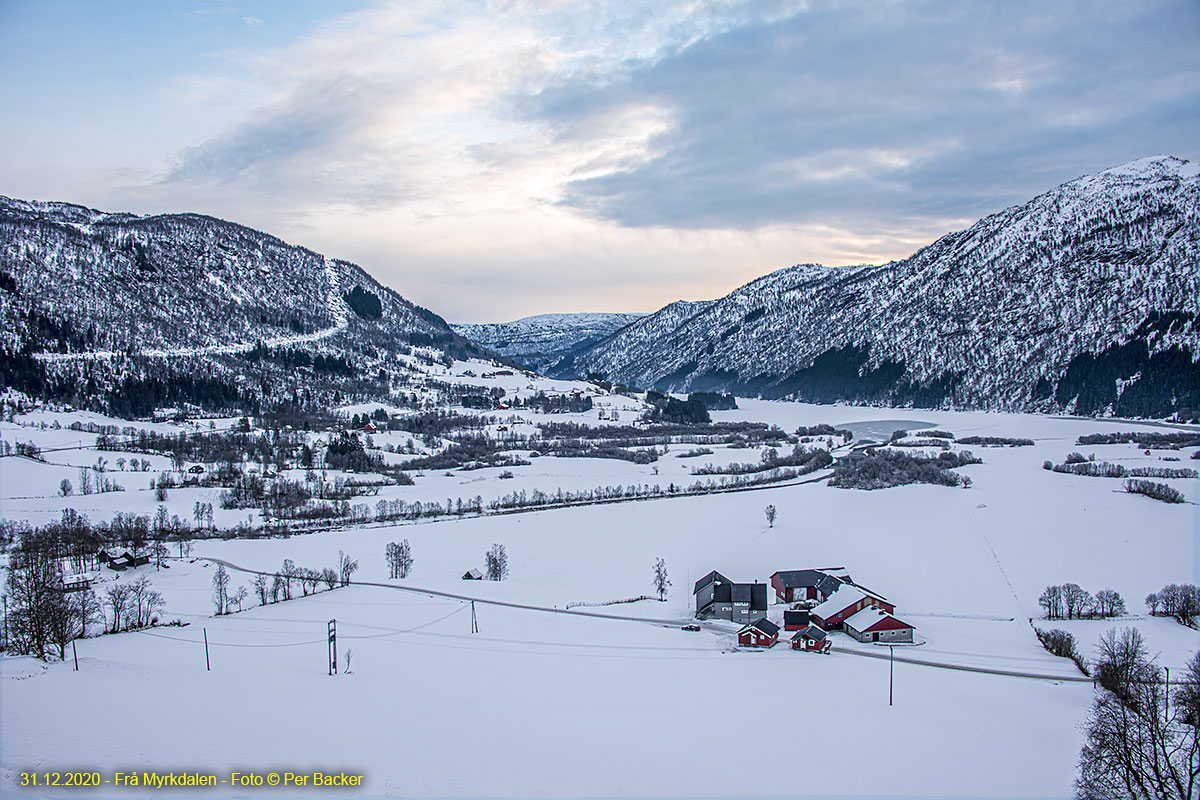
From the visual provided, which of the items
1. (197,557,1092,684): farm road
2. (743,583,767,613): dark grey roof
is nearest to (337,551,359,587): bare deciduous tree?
(197,557,1092,684): farm road

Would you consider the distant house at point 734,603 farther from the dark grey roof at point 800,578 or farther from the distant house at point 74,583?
the distant house at point 74,583

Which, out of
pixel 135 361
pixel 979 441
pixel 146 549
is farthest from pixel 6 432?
pixel 979 441

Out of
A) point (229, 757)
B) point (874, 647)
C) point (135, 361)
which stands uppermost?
point (135, 361)

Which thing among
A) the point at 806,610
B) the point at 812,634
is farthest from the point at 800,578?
the point at 812,634

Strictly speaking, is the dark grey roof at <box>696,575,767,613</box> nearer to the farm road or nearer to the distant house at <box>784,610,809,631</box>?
the distant house at <box>784,610,809,631</box>

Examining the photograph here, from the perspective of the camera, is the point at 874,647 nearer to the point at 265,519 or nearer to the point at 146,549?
the point at 146,549

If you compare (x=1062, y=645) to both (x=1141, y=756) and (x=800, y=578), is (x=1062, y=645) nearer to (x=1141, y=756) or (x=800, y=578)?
(x=800, y=578)

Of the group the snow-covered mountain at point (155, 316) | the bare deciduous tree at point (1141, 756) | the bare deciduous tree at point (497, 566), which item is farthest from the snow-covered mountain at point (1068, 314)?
the snow-covered mountain at point (155, 316)
